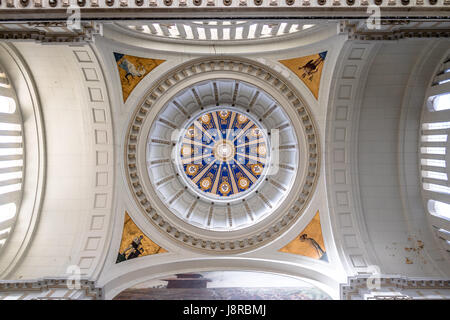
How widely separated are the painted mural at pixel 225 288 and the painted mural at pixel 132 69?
799 cm

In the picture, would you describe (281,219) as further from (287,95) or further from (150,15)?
(150,15)

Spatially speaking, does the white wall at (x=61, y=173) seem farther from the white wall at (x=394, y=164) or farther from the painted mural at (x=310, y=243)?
the white wall at (x=394, y=164)

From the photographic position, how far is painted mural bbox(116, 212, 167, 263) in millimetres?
13188

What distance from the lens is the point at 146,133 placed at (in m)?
13.6

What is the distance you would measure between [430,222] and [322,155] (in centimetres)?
488

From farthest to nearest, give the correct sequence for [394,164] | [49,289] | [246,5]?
[394,164] → [49,289] → [246,5]

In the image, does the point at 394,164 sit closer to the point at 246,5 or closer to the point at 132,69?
the point at 246,5

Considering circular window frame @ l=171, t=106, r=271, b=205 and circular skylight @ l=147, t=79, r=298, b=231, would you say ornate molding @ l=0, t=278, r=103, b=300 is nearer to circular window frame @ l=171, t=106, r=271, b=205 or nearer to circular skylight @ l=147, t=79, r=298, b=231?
circular skylight @ l=147, t=79, r=298, b=231

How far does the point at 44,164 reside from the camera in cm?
1275

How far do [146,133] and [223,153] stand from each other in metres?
8.81

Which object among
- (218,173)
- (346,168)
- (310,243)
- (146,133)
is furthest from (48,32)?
(218,173)

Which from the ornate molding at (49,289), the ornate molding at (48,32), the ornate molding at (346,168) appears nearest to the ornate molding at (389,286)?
the ornate molding at (346,168)

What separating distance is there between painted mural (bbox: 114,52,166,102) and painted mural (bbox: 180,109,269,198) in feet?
20.5

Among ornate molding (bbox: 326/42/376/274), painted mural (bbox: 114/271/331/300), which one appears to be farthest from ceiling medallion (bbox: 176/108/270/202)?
painted mural (bbox: 114/271/331/300)
